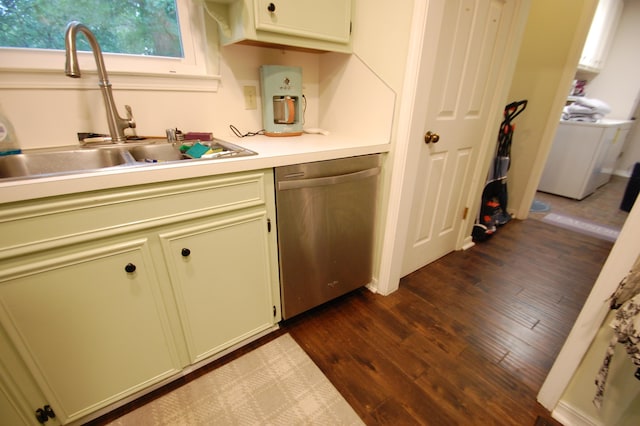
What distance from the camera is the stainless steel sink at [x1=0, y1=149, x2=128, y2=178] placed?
1.02 meters

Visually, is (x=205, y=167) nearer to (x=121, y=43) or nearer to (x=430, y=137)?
(x=121, y=43)

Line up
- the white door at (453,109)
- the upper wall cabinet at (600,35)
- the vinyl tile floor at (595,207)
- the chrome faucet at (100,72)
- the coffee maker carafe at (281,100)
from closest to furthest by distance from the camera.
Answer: the chrome faucet at (100,72) < the white door at (453,109) < the coffee maker carafe at (281,100) < the vinyl tile floor at (595,207) < the upper wall cabinet at (600,35)

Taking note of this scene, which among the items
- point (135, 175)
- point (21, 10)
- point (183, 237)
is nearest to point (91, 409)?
point (183, 237)

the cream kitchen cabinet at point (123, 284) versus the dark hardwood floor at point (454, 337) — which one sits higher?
the cream kitchen cabinet at point (123, 284)

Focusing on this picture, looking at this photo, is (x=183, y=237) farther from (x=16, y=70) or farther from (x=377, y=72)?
(x=377, y=72)

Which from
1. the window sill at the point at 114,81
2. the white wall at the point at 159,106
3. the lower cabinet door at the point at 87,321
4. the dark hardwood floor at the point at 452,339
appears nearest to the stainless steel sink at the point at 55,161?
the white wall at the point at 159,106

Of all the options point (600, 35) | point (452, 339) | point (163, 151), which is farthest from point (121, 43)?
point (600, 35)

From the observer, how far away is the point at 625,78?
12.8ft

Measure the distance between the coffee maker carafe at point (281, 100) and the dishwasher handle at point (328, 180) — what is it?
486mm

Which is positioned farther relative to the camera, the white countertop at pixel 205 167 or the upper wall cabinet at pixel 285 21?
the upper wall cabinet at pixel 285 21

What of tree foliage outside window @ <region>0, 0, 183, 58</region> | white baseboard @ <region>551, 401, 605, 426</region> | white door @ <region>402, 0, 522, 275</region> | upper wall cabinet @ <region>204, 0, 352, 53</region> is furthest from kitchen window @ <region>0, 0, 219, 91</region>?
white baseboard @ <region>551, 401, 605, 426</region>

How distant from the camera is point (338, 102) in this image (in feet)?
5.54

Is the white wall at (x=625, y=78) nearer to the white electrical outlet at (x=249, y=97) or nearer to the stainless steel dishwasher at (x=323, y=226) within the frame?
the stainless steel dishwasher at (x=323, y=226)

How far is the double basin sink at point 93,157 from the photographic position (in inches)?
40.2
